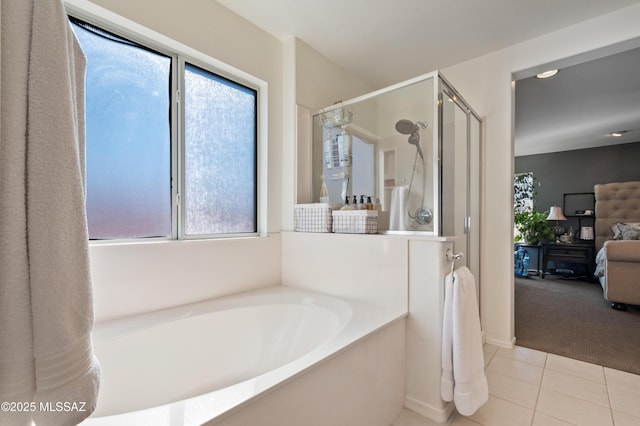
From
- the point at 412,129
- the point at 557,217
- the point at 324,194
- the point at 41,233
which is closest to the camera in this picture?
the point at 41,233

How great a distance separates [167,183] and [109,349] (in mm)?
914

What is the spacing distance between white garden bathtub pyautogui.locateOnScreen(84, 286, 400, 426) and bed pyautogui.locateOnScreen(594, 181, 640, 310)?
3.28 metres

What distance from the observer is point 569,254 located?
4.64 metres

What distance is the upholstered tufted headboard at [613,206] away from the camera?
4.43 m

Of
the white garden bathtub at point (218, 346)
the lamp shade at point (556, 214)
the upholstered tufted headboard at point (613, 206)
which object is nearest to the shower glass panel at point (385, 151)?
the white garden bathtub at point (218, 346)

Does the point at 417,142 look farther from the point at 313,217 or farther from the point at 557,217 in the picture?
the point at 557,217

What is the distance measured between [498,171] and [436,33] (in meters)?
1.15

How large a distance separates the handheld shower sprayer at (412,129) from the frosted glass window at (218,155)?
1.09 metres

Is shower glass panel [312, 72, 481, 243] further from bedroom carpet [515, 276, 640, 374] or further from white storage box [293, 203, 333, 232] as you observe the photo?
bedroom carpet [515, 276, 640, 374]

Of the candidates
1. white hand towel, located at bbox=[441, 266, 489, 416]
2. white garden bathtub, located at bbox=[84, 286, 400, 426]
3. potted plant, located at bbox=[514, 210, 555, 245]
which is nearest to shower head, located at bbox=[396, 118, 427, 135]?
white hand towel, located at bbox=[441, 266, 489, 416]

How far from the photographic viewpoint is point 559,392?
168 cm

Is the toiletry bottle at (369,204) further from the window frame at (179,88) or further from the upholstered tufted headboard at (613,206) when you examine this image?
the upholstered tufted headboard at (613,206)

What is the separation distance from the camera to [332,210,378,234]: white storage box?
6.07ft

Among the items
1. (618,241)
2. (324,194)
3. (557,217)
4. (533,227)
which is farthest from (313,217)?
(557,217)
